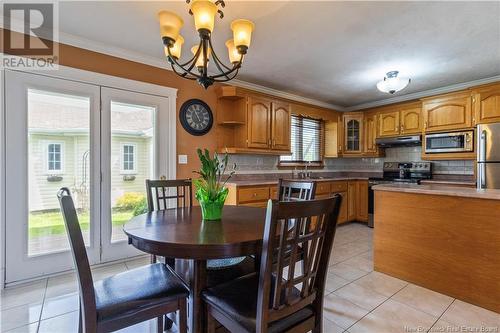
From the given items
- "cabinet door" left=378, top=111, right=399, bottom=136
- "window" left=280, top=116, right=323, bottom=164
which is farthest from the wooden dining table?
"cabinet door" left=378, top=111, right=399, bottom=136

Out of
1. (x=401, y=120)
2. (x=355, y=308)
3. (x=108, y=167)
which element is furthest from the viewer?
(x=401, y=120)

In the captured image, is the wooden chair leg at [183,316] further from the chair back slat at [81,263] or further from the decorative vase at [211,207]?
the decorative vase at [211,207]

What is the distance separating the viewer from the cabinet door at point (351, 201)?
15.5 feet

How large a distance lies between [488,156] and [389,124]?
5.15 ft

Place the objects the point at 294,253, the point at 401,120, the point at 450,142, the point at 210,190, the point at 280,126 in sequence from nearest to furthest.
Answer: the point at 294,253
the point at 210,190
the point at 450,142
the point at 280,126
the point at 401,120

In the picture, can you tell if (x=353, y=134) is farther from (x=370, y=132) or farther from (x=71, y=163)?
(x=71, y=163)

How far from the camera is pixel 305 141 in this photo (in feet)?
16.2

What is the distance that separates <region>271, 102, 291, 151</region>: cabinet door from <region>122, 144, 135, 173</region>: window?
2.04 meters

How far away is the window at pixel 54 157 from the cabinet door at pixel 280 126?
271cm

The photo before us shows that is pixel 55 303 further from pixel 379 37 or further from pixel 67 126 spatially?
pixel 379 37

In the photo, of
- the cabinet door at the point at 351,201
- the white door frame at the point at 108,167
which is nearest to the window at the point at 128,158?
the white door frame at the point at 108,167

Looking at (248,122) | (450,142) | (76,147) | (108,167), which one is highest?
(248,122)

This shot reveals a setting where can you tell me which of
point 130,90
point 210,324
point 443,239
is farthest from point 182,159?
point 443,239

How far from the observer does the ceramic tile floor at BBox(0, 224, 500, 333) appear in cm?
175
